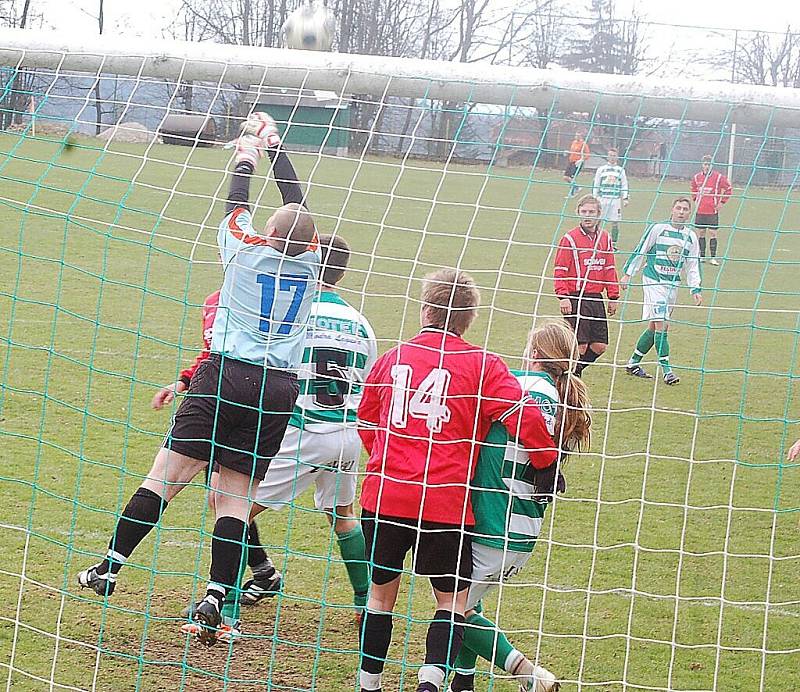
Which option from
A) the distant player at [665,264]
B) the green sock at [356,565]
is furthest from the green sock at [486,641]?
the distant player at [665,264]

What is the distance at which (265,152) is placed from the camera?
4.31 m

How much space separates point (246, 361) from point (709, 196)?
2.07 m

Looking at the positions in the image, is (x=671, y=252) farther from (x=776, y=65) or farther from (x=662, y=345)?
(x=776, y=65)

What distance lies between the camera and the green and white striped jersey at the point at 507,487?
3.66m

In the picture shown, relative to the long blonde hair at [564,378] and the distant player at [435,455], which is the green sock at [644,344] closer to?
the long blonde hair at [564,378]

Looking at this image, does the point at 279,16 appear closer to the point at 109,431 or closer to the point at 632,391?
the point at 632,391

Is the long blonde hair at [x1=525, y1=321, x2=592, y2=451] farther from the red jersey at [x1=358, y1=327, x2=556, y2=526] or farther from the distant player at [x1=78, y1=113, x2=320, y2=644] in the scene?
the distant player at [x1=78, y1=113, x2=320, y2=644]

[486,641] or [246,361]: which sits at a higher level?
[246,361]

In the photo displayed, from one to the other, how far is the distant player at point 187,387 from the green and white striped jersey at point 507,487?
1.13m

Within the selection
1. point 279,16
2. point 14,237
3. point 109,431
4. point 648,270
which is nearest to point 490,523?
point 109,431

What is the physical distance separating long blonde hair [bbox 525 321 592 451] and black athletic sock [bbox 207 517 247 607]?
3.99 feet

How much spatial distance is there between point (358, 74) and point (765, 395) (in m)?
7.40

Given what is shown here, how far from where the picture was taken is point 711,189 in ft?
19.0

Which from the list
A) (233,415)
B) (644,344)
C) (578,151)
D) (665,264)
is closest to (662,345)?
(644,344)
